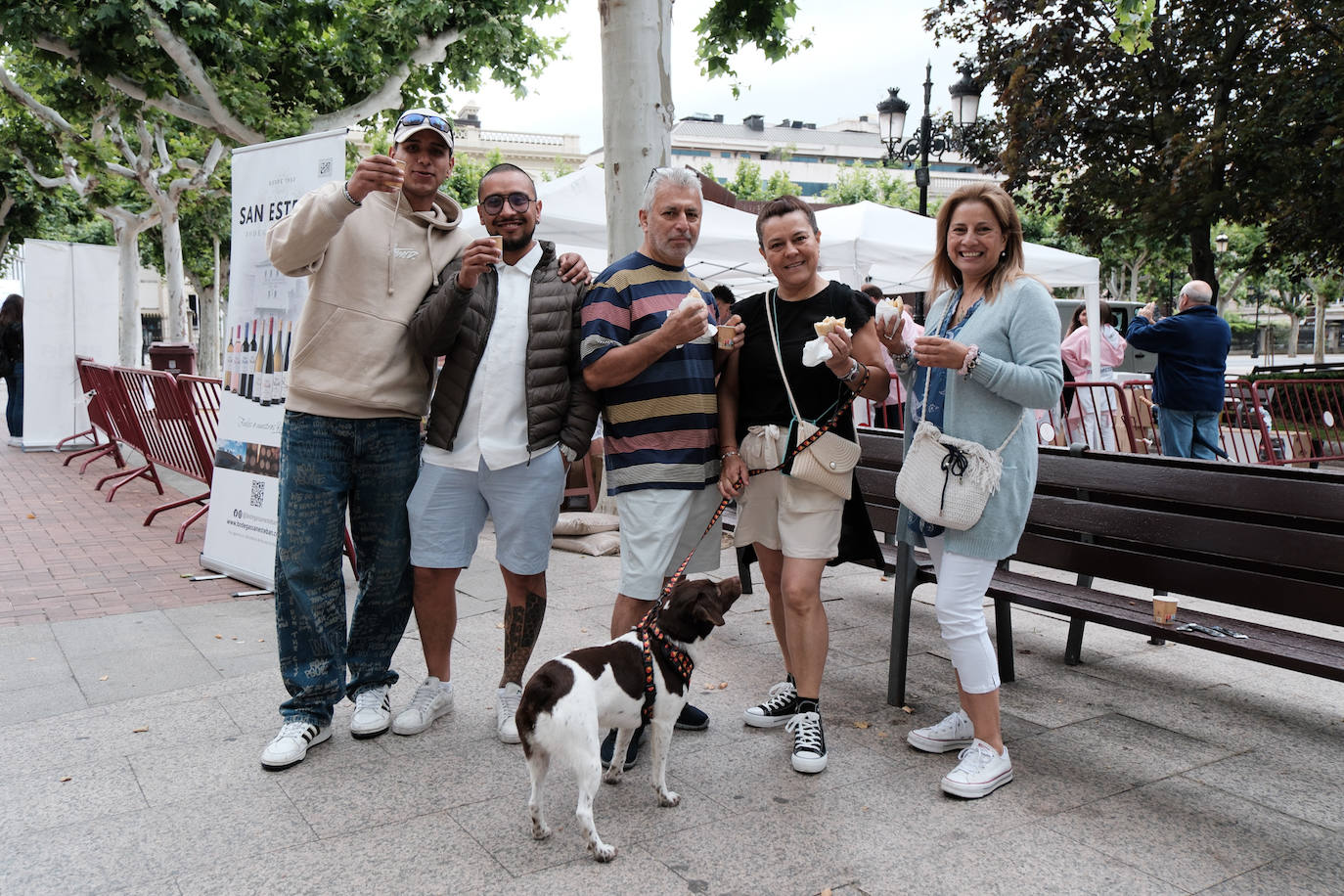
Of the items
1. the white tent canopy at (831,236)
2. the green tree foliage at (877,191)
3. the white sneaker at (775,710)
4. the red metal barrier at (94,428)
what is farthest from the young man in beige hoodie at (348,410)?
the green tree foliage at (877,191)

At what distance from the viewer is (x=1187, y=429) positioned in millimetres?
8977

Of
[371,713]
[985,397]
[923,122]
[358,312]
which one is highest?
[923,122]

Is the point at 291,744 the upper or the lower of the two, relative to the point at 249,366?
lower

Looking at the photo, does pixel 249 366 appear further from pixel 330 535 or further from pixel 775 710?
pixel 775 710

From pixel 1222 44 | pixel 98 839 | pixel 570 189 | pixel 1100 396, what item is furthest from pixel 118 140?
pixel 1222 44

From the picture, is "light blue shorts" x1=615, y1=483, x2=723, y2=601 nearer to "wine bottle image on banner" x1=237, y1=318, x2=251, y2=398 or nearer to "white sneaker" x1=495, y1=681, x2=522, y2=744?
"white sneaker" x1=495, y1=681, x2=522, y2=744

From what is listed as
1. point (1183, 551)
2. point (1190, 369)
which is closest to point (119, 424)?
point (1183, 551)

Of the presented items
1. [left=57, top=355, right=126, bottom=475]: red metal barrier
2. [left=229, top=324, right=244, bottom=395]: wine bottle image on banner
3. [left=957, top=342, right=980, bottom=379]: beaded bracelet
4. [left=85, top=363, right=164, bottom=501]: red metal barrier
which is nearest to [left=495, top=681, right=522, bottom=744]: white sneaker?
[left=957, top=342, right=980, bottom=379]: beaded bracelet

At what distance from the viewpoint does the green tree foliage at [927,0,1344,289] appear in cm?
1434

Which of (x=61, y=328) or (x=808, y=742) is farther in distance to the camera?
(x=61, y=328)

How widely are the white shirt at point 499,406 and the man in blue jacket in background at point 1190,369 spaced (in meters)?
7.09

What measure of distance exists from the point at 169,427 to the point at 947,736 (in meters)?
7.23

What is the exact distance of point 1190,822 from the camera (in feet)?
9.63

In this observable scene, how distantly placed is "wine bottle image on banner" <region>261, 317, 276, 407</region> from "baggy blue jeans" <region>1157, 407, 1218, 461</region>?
25.1 feet
